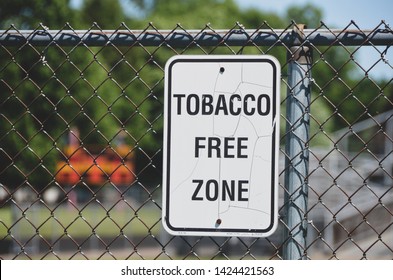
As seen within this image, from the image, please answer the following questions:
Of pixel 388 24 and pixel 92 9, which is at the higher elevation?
pixel 92 9

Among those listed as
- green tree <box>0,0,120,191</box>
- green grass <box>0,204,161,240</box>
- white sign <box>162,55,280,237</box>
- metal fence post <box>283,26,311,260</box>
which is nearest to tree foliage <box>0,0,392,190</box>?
green tree <box>0,0,120,191</box>

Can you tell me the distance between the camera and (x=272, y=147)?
241 cm

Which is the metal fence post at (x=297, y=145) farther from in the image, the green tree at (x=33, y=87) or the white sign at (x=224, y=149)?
the green tree at (x=33, y=87)

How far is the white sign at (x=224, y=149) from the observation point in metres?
2.40

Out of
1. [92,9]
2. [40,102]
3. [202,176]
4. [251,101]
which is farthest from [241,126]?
[92,9]

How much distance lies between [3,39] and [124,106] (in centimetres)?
2623

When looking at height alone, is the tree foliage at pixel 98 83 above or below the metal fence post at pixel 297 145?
above

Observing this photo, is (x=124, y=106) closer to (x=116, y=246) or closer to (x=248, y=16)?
(x=116, y=246)

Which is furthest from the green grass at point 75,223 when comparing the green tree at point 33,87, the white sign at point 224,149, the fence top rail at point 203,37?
the white sign at point 224,149

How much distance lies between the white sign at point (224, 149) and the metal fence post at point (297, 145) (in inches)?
8.4

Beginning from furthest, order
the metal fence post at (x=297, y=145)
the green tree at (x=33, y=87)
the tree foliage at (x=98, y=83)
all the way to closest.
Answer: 1. the green tree at (x=33, y=87)
2. the tree foliage at (x=98, y=83)
3. the metal fence post at (x=297, y=145)

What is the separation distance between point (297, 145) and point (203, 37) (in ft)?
2.15

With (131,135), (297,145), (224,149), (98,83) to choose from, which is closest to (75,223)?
(98,83)

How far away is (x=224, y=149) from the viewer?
2404 mm
